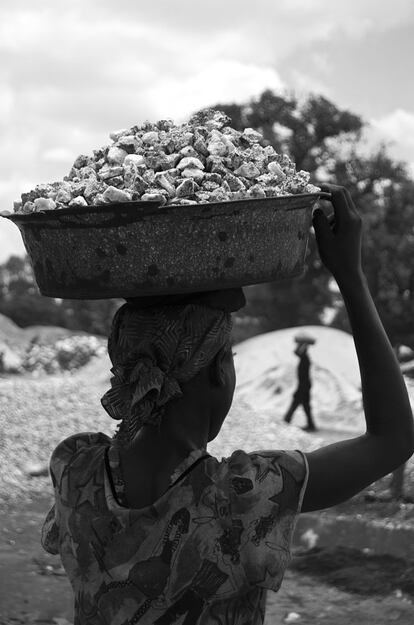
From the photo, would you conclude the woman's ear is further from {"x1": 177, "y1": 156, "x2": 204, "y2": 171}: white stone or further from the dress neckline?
{"x1": 177, "y1": 156, "x2": 204, "y2": 171}: white stone

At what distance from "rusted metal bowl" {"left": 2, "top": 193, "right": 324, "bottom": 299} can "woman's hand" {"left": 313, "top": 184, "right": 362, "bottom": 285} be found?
0.32 ft

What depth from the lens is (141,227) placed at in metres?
1.66

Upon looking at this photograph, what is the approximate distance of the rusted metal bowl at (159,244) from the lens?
166cm

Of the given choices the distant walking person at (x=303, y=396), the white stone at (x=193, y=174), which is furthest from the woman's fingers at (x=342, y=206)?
the distant walking person at (x=303, y=396)

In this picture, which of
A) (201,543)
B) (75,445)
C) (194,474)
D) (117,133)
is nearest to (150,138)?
(117,133)

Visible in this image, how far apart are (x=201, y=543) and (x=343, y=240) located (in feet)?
1.85

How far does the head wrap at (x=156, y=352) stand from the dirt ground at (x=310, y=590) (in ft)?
9.70

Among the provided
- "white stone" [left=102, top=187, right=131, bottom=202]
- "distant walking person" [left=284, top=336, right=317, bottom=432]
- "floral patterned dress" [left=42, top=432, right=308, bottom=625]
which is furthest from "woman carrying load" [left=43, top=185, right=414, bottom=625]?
"distant walking person" [left=284, top=336, right=317, bottom=432]

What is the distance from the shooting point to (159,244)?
168 centimetres

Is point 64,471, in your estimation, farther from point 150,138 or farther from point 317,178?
point 317,178

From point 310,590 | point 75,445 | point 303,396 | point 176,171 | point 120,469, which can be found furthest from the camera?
point 303,396

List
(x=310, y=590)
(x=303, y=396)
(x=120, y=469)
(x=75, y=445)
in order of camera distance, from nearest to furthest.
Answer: (x=120, y=469) → (x=75, y=445) → (x=310, y=590) → (x=303, y=396)

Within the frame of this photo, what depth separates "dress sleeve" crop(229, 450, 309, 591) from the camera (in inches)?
59.8

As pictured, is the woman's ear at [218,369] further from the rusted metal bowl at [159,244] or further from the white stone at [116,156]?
the white stone at [116,156]
